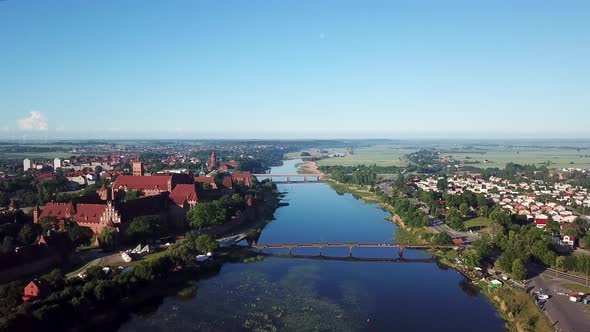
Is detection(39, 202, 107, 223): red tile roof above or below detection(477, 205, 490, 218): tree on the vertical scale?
above

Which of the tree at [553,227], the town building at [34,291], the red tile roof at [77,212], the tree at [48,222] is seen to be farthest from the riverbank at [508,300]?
the tree at [48,222]

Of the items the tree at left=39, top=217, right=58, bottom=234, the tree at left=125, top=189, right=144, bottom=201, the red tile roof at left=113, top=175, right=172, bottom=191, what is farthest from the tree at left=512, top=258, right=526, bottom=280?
the tree at left=125, top=189, right=144, bottom=201

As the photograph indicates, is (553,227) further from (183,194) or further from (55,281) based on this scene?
(55,281)

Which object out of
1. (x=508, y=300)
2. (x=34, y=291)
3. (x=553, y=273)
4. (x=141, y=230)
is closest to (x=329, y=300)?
(x=508, y=300)

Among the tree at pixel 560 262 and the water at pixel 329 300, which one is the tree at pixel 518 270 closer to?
the water at pixel 329 300

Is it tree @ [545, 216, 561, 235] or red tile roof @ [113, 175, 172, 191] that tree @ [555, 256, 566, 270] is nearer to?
tree @ [545, 216, 561, 235]

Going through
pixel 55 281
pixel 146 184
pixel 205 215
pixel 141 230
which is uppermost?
pixel 146 184
